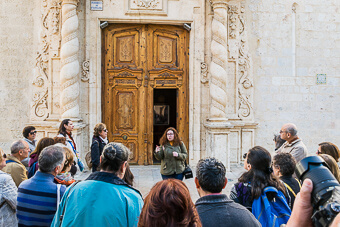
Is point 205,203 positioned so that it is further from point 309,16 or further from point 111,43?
point 309,16

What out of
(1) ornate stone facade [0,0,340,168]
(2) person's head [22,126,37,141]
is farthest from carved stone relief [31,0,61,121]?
(2) person's head [22,126,37,141]

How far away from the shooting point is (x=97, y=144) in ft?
16.7

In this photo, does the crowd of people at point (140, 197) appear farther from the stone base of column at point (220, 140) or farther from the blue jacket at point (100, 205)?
the stone base of column at point (220, 140)

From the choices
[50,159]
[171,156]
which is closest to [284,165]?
[50,159]

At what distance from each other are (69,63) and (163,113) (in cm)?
320

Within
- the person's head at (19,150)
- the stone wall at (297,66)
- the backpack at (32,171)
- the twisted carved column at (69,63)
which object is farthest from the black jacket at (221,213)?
the stone wall at (297,66)

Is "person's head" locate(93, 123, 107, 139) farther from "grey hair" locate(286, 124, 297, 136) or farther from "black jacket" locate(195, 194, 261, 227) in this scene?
"black jacket" locate(195, 194, 261, 227)

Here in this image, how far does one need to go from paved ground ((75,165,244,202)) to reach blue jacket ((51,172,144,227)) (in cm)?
388

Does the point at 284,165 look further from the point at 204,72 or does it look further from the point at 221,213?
the point at 204,72

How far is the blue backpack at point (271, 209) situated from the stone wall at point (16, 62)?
6.68m

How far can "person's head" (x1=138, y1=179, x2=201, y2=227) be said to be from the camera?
1489mm

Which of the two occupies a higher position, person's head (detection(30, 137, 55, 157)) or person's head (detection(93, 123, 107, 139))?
person's head (detection(93, 123, 107, 139))

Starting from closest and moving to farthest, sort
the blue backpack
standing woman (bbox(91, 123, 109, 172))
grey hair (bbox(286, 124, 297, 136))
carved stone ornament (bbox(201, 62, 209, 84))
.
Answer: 1. the blue backpack
2. grey hair (bbox(286, 124, 297, 136))
3. standing woman (bbox(91, 123, 109, 172))
4. carved stone ornament (bbox(201, 62, 209, 84))

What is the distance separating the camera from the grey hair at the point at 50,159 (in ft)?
8.76
